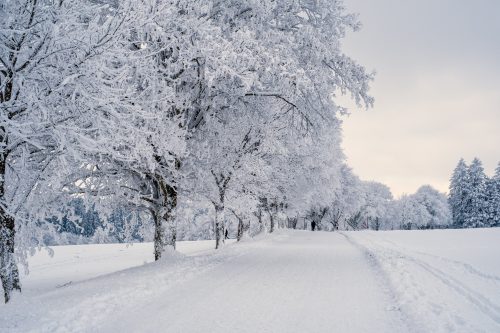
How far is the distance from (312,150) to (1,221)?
22.6 meters

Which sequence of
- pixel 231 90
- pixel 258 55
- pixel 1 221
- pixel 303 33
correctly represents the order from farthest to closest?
pixel 231 90 < pixel 303 33 < pixel 258 55 < pixel 1 221

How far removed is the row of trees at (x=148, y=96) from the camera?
629cm

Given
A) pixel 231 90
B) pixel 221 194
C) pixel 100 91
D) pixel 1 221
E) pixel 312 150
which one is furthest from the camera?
pixel 312 150

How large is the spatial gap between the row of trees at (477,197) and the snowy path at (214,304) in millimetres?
64023

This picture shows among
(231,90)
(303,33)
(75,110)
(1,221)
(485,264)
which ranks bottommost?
(485,264)

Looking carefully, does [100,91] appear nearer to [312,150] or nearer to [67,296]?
[67,296]

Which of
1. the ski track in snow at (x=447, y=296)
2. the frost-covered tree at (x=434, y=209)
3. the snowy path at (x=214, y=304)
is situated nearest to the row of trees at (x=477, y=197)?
the frost-covered tree at (x=434, y=209)

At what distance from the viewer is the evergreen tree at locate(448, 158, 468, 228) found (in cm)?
6662

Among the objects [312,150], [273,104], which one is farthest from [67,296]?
[312,150]

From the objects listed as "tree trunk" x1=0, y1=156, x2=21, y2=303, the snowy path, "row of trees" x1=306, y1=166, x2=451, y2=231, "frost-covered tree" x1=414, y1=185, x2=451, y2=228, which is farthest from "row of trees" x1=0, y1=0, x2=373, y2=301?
"frost-covered tree" x1=414, y1=185, x2=451, y2=228

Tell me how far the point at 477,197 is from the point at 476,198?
308 millimetres

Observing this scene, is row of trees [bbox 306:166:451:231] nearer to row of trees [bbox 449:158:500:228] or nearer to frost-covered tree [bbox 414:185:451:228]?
frost-covered tree [bbox 414:185:451:228]

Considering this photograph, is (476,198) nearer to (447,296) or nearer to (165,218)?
(165,218)

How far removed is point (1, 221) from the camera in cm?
705
